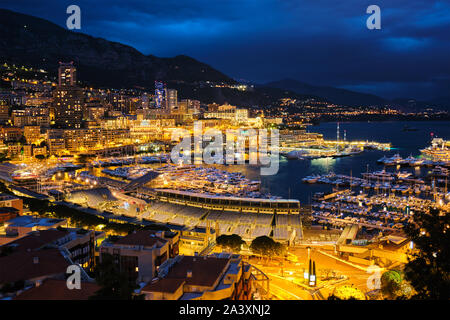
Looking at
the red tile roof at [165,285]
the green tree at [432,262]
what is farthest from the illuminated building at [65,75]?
the green tree at [432,262]

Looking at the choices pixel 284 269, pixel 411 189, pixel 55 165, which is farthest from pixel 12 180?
pixel 411 189

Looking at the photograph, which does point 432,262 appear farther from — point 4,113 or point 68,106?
point 68,106

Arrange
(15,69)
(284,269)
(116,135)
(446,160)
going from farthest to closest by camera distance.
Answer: (15,69), (116,135), (446,160), (284,269)

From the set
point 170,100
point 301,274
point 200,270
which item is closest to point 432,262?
point 200,270
